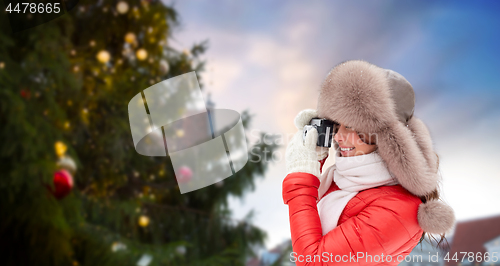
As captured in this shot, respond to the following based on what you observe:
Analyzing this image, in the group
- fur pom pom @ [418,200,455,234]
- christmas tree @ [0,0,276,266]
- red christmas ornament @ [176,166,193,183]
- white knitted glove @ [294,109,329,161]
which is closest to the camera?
fur pom pom @ [418,200,455,234]

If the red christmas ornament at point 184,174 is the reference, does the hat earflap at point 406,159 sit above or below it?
above

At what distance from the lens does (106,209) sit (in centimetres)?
162

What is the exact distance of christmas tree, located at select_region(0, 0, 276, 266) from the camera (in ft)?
3.80

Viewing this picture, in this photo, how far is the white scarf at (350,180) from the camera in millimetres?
690

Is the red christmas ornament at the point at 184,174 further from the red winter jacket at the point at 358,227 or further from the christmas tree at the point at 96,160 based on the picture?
the red winter jacket at the point at 358,227

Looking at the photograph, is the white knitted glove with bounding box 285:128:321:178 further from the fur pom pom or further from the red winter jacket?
the fur pom pom

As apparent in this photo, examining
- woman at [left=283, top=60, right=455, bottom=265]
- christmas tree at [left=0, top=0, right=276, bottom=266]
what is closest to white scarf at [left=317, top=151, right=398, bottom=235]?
woman at [left=283, top=60, right=455, bottom=265]

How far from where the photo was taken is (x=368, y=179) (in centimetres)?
69

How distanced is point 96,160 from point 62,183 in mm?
563

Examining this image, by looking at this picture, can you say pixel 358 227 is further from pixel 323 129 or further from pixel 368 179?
pixel 323 129

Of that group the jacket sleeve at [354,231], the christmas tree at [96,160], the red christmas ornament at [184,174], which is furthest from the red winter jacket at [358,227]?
the red christmas ornament at [184,174]

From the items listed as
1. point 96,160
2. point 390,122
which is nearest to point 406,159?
point 390,122

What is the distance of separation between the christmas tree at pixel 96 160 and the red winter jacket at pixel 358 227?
0.93 metres

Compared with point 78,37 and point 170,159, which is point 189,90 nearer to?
point 170,159
